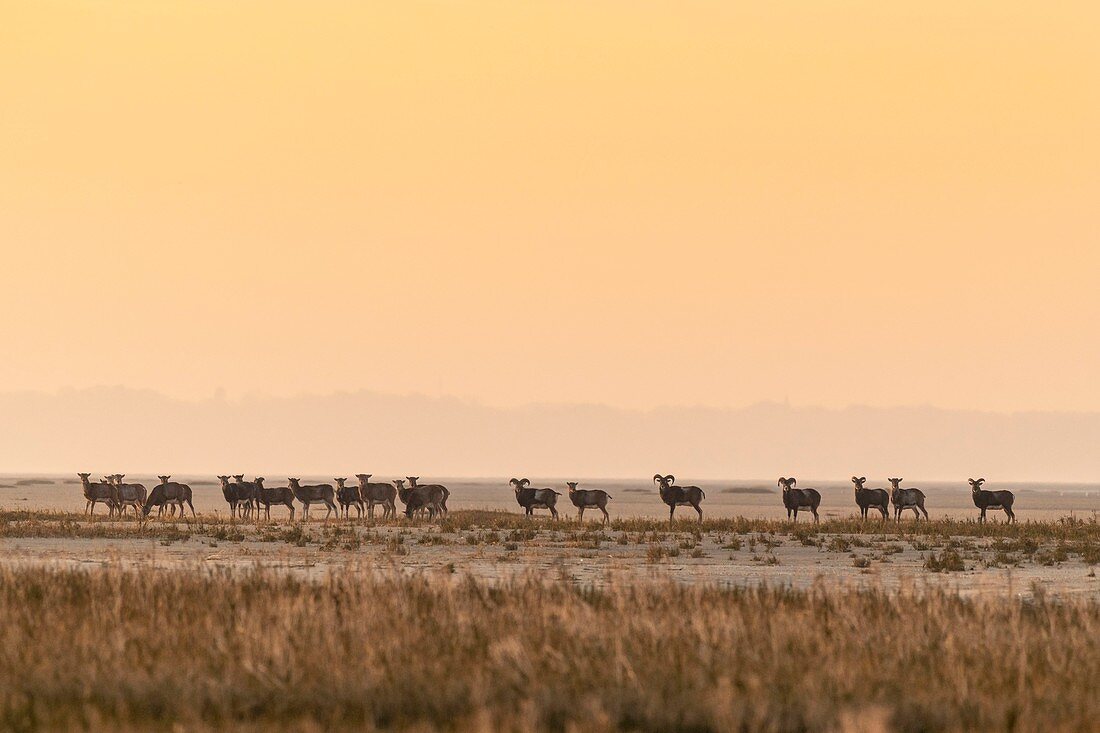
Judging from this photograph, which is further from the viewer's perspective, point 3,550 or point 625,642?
point 3,550

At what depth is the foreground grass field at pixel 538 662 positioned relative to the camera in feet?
36.7

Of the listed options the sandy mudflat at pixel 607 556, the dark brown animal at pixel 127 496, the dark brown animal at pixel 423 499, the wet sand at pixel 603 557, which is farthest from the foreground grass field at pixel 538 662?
the dark brown animal at pixel 127 496

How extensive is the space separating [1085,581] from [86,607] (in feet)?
60.9

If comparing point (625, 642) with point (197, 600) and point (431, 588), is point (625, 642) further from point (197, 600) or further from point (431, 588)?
point (197, 600)

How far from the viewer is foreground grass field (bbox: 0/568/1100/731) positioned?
36.7 ft

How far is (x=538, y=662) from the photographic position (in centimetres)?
1295

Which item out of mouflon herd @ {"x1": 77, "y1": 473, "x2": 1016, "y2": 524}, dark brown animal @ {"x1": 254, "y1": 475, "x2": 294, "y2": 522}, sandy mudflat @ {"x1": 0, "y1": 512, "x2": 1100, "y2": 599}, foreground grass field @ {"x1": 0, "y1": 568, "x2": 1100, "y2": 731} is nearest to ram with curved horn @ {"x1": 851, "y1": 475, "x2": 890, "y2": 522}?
mouflon herd @ {"x1": 77, "y1": 473, "x2": 1016, "y2": 524}

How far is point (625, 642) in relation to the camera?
14.1m

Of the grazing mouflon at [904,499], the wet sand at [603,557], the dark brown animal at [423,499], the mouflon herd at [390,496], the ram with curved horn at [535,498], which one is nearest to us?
the wet sand at [603,557]

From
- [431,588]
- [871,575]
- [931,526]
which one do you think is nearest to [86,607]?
[431,588]

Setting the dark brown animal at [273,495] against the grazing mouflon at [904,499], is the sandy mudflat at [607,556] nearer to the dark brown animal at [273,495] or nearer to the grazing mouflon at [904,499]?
the dark brown animal at [273,495]

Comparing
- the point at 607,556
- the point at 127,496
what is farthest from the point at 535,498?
the point at 607,556

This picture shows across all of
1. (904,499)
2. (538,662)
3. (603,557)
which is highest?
(904,499)

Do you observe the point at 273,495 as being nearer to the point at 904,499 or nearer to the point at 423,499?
the point at 423,499
